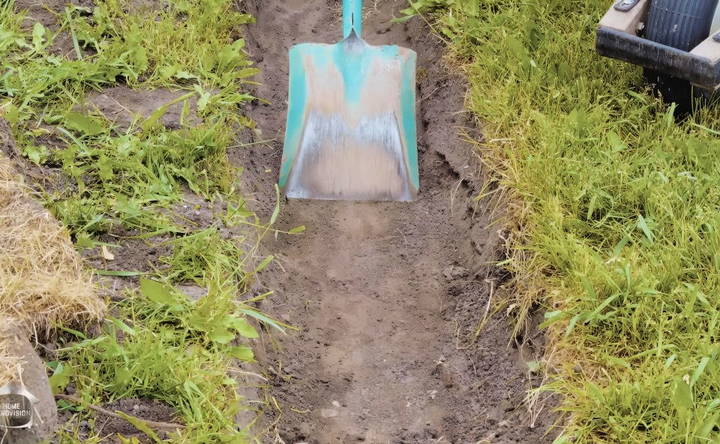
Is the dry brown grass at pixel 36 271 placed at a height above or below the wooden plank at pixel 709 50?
below

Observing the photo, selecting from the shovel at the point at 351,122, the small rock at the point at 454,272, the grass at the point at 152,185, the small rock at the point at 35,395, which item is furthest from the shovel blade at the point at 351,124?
the small rock at the point at 35,395

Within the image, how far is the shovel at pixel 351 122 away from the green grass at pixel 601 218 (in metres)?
0.33

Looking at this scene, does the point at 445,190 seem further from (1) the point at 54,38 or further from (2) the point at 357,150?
(1) the point at 54,38

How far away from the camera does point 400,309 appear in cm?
368

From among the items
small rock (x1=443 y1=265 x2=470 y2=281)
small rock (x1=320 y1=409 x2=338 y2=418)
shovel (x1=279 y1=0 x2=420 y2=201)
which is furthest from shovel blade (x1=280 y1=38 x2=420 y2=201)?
small rock (x1=320 y1=409 x2=338 y2=418)

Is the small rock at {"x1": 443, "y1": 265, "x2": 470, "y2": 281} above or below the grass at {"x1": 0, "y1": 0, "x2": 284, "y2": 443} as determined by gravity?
below

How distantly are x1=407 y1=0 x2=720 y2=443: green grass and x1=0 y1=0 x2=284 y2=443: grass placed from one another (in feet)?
3.33

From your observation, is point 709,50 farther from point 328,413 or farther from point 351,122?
point 328,413

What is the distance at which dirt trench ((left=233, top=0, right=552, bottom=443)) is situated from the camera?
323cm

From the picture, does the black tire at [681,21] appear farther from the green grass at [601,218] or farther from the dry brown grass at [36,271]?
the dry brown grass at [36,271]

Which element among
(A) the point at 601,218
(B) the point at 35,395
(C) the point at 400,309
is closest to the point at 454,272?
(C) the point at 400,309

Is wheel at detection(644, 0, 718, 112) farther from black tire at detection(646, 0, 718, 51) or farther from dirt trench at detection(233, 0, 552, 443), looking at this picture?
dirt trench at detection(233, 0, 552, 443)

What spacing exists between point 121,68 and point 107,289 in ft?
4.54

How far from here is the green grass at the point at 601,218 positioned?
9.17 ft
